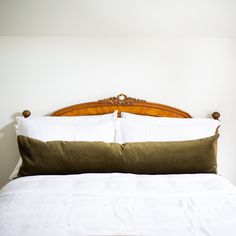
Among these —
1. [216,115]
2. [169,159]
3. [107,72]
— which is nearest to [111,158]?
[169,159]

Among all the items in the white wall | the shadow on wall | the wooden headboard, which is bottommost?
the shadow on wall

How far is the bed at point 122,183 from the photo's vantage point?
125 cm

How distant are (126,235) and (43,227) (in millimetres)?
360

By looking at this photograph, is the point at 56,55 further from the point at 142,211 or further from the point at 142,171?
the point at 142,211

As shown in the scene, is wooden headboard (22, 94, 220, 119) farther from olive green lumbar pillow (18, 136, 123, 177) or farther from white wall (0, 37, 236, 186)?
olive green lumbar pillow (18, 136, 123, 177)

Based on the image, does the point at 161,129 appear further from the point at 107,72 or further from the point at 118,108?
the point at 107,72

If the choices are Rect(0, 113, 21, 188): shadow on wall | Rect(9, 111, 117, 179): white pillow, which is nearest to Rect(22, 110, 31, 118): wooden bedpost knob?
Rect(0, 113, 21, 188): shadow on wall

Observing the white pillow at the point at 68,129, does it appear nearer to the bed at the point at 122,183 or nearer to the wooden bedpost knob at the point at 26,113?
the bed at the point at 122,183

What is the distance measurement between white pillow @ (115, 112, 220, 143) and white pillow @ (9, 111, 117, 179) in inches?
3.7

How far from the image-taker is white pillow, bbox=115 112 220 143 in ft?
6.95

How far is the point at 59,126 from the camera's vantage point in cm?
216

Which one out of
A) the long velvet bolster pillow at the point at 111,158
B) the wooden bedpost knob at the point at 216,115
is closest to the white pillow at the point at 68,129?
the long velvet bolster pillow at the point at 111,158

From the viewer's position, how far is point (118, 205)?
4.70 ft

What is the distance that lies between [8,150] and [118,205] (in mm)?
1516
